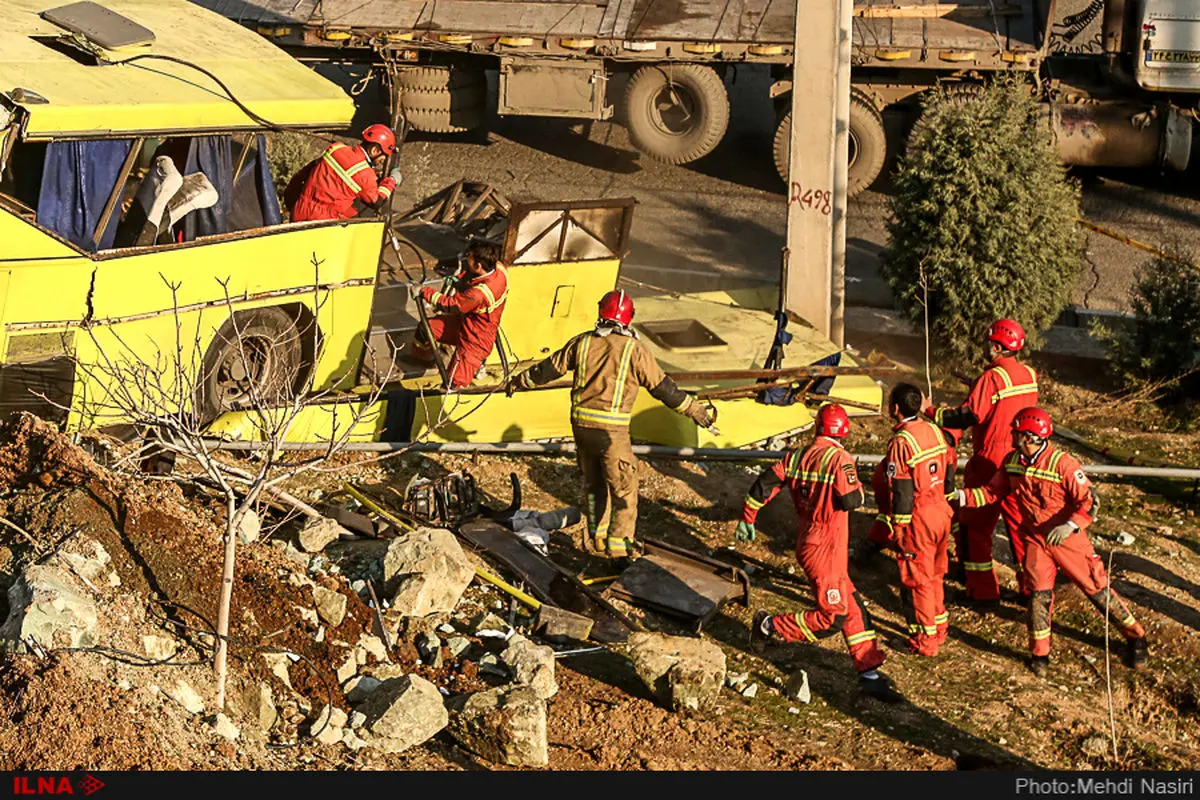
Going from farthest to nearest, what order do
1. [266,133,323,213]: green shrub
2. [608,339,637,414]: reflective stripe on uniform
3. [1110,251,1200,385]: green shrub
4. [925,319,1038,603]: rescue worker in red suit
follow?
1. [266,133,323,213]: green shrub
2. [1110,251,1200,385]: green shrub
3. [925,319,1038,603]: rescue worker in red suit
4. [608,339,637,414]: reflective stripe on uniform

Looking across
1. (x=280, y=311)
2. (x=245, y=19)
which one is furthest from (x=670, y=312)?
(x=245, y=19)

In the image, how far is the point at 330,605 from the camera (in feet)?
26.0

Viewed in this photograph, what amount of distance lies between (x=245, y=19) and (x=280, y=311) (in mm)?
7502

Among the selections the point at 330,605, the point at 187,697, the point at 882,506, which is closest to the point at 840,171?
the point at 882,506

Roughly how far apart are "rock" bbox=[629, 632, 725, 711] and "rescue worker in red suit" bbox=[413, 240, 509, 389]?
2.79 meters

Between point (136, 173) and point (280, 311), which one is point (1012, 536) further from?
point (136, 173)

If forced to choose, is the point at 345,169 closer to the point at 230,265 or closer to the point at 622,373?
the point at 230,265

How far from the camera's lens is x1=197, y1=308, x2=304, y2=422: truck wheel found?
950 centimetres

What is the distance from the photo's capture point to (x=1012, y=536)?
8.70 metres

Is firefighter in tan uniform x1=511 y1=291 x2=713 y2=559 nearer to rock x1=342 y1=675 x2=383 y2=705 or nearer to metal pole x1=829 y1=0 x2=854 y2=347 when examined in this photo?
rock x1=342 y1=675 x2=383 y2=705

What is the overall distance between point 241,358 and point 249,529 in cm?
133

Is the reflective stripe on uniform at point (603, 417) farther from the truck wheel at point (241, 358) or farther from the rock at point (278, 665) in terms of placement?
the rock at point (278, 665)

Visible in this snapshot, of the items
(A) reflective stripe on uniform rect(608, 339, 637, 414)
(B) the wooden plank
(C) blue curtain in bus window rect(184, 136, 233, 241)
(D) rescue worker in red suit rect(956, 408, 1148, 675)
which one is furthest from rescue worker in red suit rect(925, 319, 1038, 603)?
(B) the wooden plank

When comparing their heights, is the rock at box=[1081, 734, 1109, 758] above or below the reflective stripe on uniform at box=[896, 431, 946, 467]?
below
